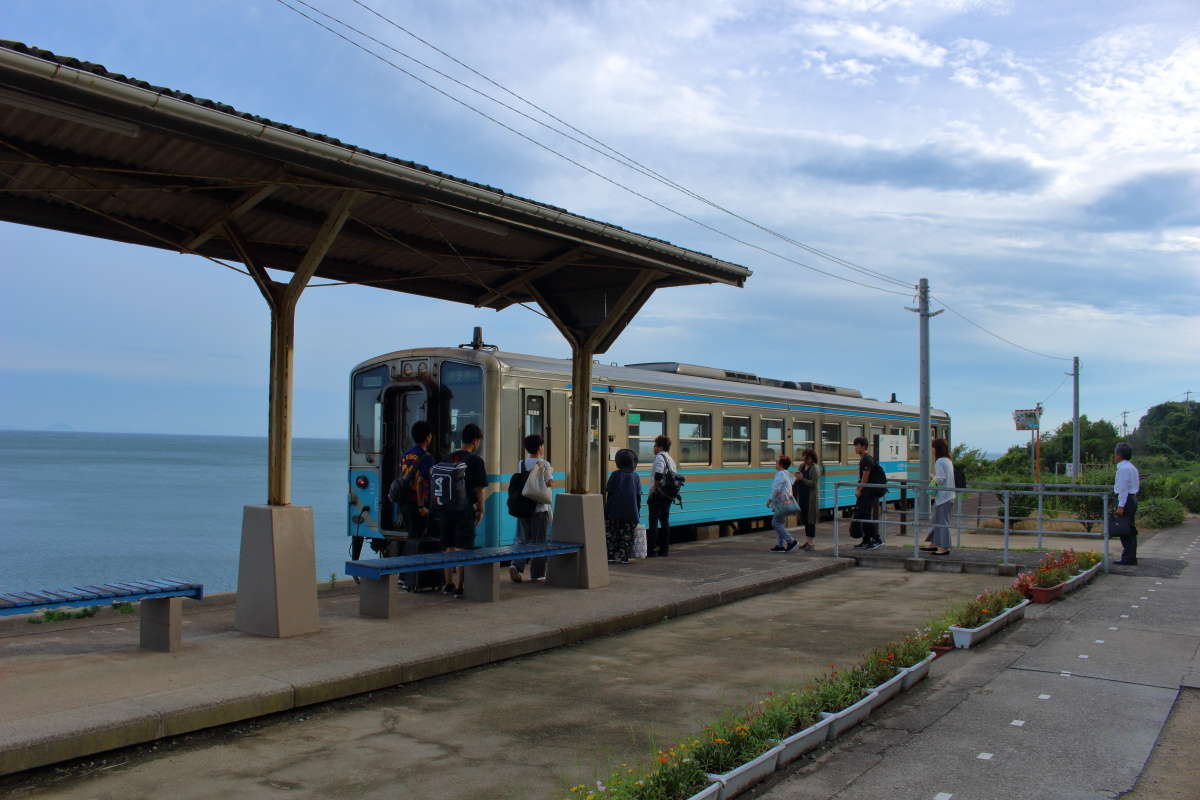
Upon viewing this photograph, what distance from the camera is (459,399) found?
12555mm

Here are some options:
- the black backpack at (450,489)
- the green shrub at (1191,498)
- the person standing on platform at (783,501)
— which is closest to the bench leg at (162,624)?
the black backpack at (450,489)

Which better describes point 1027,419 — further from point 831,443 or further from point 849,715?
point 849,715

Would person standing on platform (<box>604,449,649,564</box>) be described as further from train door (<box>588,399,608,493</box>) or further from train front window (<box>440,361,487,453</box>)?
train front window (<box>440,361,487,453</box>)

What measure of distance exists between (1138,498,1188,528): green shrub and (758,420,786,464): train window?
8.99 meters

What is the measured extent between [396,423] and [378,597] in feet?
14.8

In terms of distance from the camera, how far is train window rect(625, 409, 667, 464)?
15.3 metres

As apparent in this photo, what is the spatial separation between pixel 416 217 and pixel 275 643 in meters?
3.96

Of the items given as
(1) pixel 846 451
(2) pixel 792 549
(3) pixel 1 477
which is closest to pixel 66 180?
(2) pixel 792 549

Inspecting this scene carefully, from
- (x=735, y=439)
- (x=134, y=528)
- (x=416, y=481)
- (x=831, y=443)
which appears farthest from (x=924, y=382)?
(x=134, y=528)

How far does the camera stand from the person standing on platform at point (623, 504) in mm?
12637

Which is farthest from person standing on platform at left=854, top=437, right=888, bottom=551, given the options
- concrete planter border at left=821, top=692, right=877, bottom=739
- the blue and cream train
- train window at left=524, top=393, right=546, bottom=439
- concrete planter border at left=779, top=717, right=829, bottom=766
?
concrete planter border at left=779, top=717, right=829, bottom=766

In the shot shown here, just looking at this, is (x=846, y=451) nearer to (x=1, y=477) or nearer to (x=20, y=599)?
(x=20, y=599)

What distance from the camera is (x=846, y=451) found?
2244 centimetres

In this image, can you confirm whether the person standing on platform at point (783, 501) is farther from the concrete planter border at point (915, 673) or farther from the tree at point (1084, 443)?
the tree at point (1084, 443)
